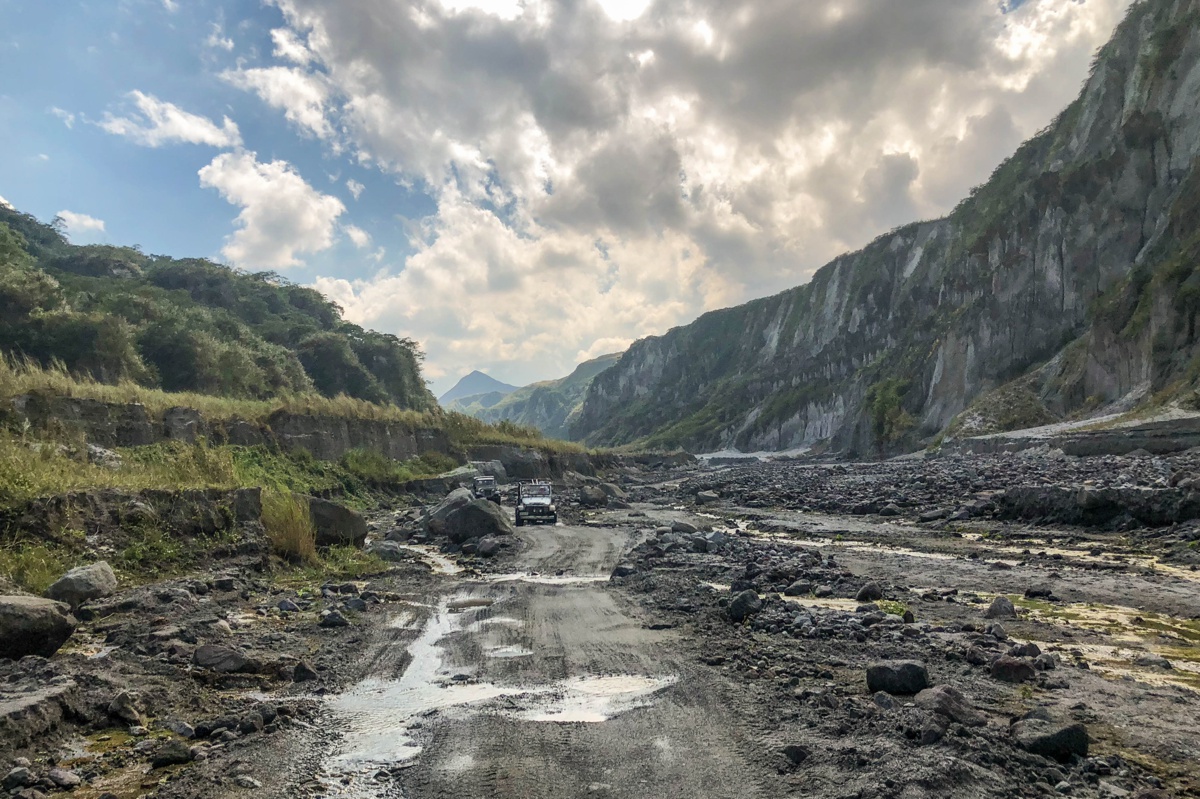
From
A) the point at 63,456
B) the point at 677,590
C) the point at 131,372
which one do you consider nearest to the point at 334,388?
the point at 131,372

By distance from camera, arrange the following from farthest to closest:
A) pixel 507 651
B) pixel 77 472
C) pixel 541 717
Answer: pixel 77 472
pixel 507 651
pixel 541 717

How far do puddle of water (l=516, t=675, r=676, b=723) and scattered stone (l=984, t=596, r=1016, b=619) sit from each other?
15.3 ft

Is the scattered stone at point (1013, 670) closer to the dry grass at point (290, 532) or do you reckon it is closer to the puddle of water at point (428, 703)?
the puddle of water at point (428, 703)

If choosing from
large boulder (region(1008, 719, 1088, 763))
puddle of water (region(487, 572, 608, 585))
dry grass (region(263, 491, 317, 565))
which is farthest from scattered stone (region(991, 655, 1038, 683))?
dry grass (region(263, 491, 317, 565))

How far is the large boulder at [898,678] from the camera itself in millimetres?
5422

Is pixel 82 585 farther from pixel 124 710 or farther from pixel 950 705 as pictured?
pixel 950 705

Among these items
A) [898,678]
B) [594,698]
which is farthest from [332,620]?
[898,678]

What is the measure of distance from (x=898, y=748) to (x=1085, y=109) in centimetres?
7506

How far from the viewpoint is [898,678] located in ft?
17.8

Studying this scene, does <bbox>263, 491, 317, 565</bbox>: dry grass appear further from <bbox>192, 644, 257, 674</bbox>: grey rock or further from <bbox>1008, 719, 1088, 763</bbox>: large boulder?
<bbox>1008, 719, 1088, 763</bbox>: large boulder

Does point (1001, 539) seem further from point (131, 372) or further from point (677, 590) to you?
point (131, 372)

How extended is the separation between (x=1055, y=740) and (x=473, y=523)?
1593 cm

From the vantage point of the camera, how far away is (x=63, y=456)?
12.1 meters

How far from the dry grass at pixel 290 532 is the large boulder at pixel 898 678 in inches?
422
